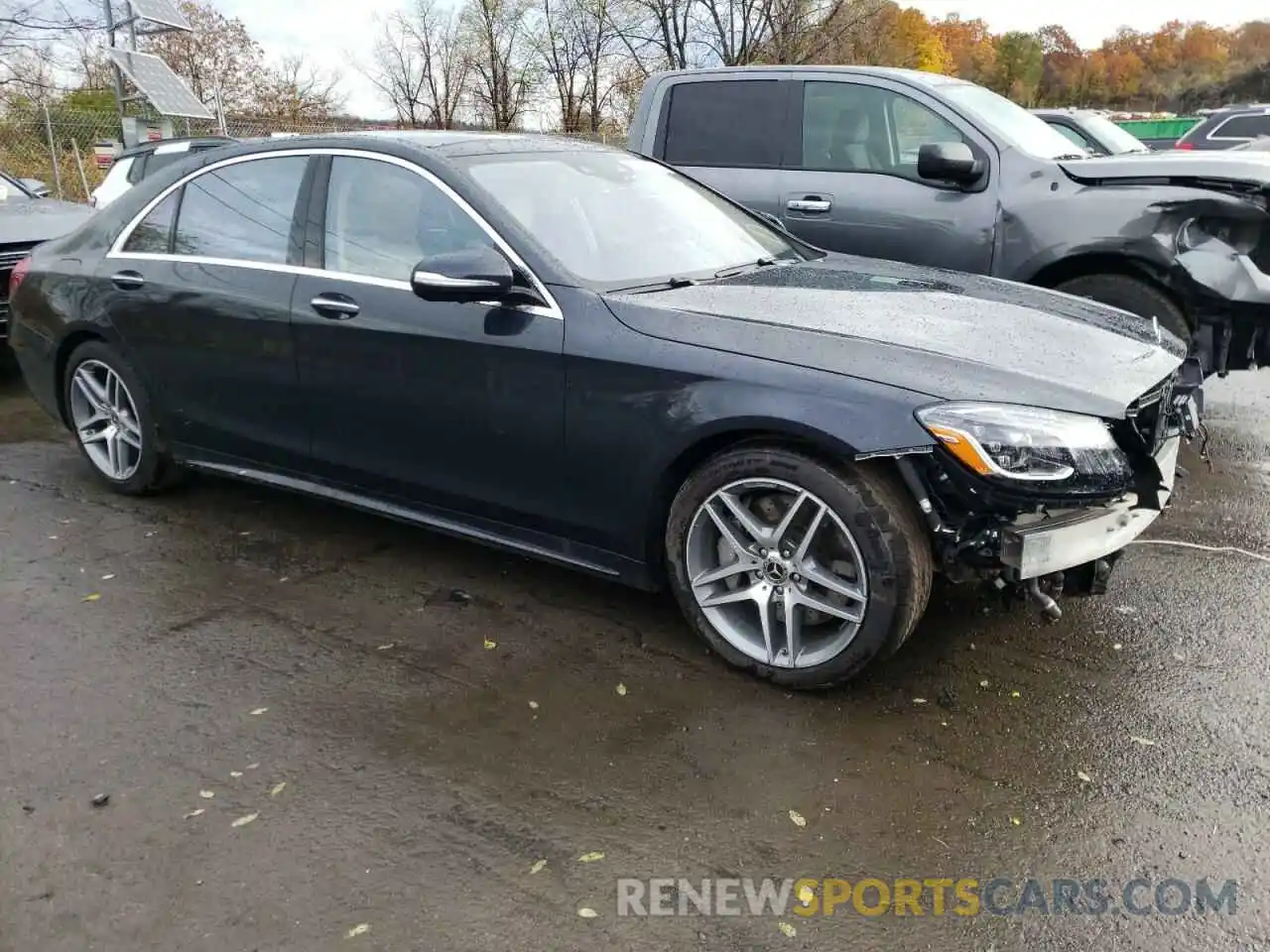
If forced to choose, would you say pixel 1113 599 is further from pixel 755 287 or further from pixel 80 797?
pixel 80 797

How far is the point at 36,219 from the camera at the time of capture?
7855 mm

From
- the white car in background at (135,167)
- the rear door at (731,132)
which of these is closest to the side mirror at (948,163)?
the rear door at (731,132)

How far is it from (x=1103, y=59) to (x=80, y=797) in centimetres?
11156

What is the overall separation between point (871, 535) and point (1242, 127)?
1814 centimetres

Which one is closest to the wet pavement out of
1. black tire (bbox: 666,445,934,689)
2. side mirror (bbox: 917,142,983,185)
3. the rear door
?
black tire (bbox: 666,445,934,689)

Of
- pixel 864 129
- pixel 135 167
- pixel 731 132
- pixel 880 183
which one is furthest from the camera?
pixel 135 167

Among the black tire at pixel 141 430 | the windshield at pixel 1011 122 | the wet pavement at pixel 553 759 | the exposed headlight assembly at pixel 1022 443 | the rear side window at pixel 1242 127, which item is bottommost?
the wet pavement at pixel 553 759

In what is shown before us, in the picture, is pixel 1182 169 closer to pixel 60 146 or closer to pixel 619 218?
pixel 619 218

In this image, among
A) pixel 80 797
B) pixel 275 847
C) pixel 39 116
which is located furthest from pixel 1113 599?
pixel 39 116

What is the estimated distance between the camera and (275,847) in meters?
2.51

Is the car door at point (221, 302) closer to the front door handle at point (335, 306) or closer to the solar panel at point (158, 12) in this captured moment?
the front door handle at point (335, 306)

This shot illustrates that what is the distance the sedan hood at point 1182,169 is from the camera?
5242mm

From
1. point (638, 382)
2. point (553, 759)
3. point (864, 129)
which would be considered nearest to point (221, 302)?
point (638, 382)

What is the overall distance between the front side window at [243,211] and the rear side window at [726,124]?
319 centimetres
